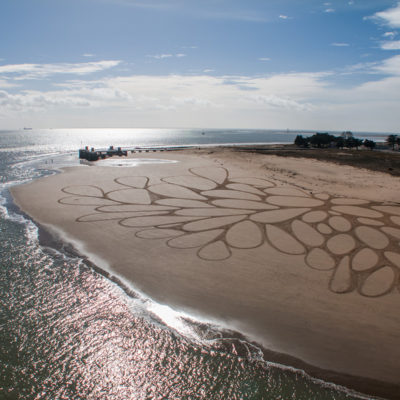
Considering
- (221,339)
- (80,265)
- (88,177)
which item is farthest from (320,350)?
(88,177)

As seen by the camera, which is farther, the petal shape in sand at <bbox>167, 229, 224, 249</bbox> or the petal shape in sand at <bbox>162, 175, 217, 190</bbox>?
the petal shape in sand at <bbox>162, 175, 217, 190</bbox>

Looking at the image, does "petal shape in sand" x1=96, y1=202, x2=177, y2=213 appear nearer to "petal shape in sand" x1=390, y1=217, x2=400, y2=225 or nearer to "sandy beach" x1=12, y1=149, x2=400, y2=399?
"sandy beach" x1=12, y1=149, x2=400, y2=399

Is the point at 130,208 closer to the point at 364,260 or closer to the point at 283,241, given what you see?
the point at 283,241

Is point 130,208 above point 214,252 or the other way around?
above

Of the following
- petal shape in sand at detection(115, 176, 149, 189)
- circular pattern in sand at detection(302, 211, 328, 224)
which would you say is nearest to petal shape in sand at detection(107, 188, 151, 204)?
petal shape in sand at detection(115, 176, 149, 189)

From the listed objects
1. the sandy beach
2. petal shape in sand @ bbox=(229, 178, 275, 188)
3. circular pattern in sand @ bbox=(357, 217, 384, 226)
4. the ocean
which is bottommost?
the ocean

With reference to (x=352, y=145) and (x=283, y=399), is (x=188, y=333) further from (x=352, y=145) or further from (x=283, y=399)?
(x=352, y=145)

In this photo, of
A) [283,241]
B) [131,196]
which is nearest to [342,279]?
[283,241]

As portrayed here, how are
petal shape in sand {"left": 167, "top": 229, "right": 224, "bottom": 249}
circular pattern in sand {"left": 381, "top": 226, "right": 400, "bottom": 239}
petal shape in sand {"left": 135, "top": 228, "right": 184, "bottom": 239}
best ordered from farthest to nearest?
petal shape in sand {"left": 135, "top": 228, "right": 184, "bottom": 239}, circular pattern in sand {"left": 381, "top": 226, "right": 400, "bottom": 239}, petal shape in sand {"left": 167, "top": 229, "right": 224, "bottom": 249}
